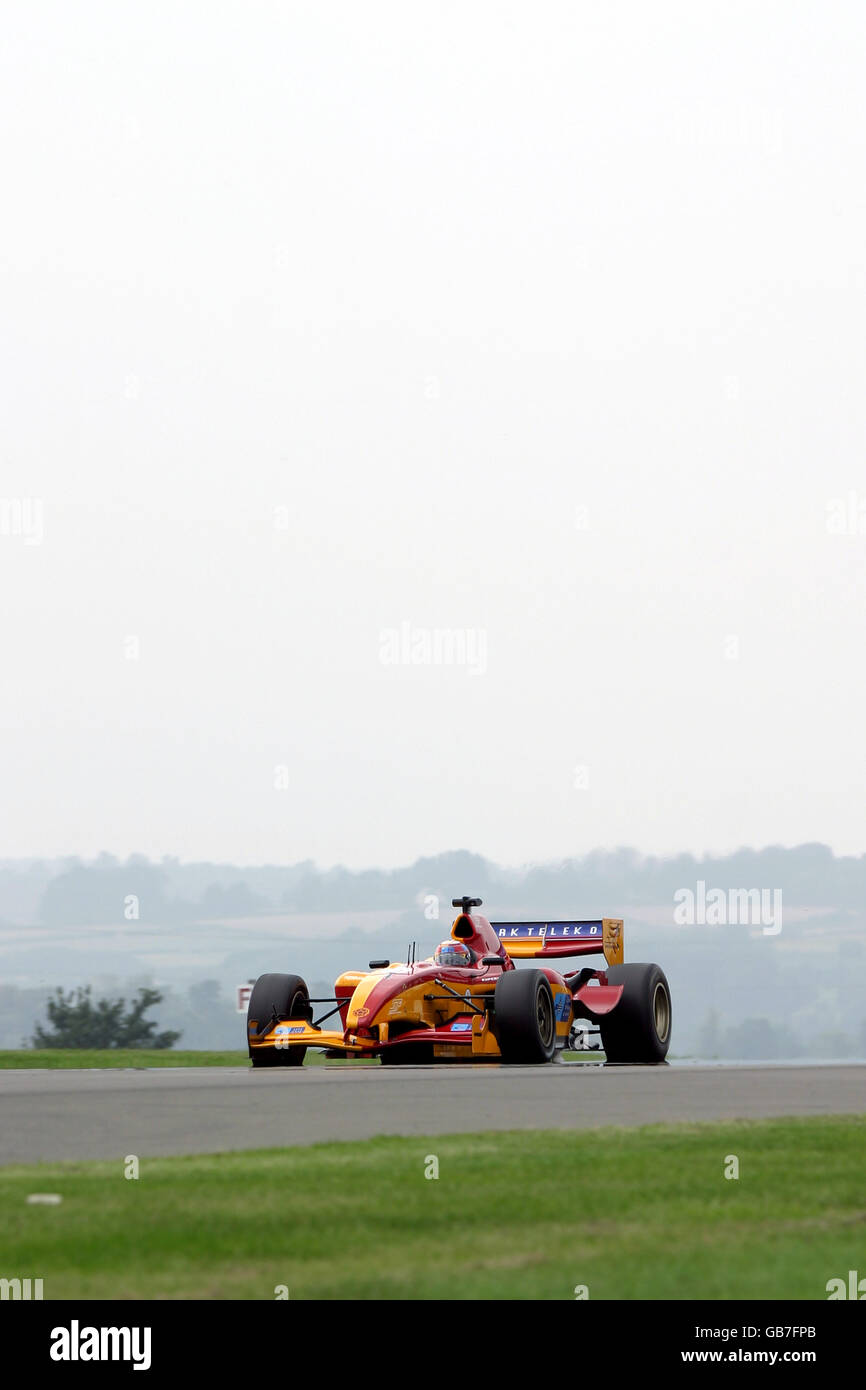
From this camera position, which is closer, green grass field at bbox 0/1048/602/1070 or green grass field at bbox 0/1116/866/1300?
green grass field at bbox 0/1116/866/1300

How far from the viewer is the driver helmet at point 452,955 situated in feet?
84.2

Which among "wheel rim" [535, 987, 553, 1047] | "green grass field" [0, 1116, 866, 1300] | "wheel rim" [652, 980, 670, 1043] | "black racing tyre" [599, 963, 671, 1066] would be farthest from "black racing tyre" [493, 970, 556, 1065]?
"green grass field" [0, 1116, 866, 1300]

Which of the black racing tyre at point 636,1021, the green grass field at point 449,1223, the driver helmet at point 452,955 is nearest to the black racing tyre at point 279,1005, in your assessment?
the driver helmet at point 452,955

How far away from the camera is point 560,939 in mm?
29438

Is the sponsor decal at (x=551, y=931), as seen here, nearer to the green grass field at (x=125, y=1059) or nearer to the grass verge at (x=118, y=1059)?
the green grass field at (x=125, y=1059)

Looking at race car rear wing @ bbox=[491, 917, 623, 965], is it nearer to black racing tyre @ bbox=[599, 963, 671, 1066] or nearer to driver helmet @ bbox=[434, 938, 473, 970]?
black racing tyre @ bbox=[599, 963, 671, 1066]

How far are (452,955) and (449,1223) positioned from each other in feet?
60.3

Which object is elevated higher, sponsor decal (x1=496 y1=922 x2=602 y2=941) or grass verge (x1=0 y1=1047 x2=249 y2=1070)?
sponsor decal (x1=496 y1=922 x2=602 y2=941)

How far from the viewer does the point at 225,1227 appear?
7.30 metres

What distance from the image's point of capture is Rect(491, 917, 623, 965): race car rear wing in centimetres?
2923

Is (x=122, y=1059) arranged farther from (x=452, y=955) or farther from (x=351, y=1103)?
(x=351, y=1103)

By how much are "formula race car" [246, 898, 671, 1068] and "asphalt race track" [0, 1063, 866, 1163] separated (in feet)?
4.70
